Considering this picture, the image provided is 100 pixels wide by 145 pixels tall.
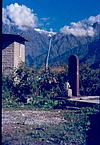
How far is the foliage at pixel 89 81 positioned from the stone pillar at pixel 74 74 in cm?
31

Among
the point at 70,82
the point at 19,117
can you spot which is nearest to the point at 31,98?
the point at 70,82

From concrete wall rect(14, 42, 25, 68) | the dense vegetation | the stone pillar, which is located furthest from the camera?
concrete wall rect(14, 42, 25, 68)

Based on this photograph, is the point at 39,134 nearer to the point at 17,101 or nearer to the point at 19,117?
the point at 19,117

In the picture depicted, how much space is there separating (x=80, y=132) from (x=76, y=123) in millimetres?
973

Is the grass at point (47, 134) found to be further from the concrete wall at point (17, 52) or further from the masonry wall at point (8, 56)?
the concrete wall at point (17, 52)

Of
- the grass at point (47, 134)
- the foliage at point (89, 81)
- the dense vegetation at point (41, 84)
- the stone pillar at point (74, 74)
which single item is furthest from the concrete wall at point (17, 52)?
the grass at point (47, 134)

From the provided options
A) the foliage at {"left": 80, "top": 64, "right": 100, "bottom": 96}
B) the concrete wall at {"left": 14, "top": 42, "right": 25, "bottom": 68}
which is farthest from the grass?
the concrete wall at {"left": 14, "top": 42, "right": 25, "bottom": 68}

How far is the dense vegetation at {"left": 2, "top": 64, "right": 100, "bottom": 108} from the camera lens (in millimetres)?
12192

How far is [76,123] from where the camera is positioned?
7.16 meters

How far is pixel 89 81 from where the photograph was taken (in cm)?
1309

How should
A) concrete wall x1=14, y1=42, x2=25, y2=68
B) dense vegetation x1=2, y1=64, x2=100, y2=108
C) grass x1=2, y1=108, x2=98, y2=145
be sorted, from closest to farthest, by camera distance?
grass x1=2, y1=108, x2=98, y2=145 < dense vegetation x1=2, y1=64, x2=100, y2=108 < concrete wall x1=14, y1=42, x2=25, y2=68

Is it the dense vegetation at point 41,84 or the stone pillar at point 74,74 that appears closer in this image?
the dense vegetation at point 41,84

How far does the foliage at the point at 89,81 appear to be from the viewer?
13.1 meters

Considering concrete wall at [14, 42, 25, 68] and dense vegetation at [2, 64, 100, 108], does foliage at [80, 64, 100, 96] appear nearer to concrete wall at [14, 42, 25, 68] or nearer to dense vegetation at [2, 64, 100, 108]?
dense vegetation at [2, 64, 100, 108]
